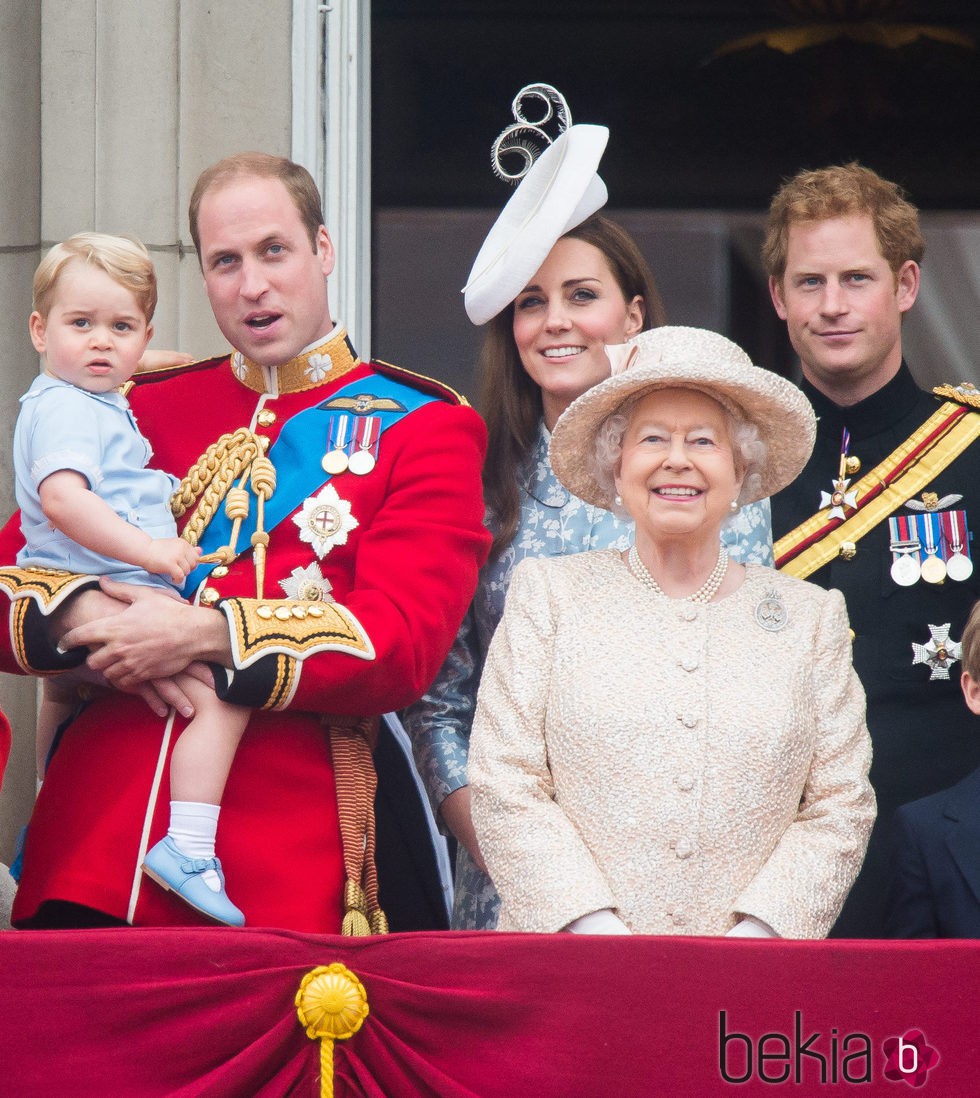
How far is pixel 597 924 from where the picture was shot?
2.53m

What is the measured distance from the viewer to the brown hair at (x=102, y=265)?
9.50 feet

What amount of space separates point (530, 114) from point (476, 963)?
14.5 feet

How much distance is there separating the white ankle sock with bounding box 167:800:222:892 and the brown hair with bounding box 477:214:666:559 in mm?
844

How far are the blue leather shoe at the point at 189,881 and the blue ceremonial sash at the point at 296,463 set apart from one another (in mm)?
446

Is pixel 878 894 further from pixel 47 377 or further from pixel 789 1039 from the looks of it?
pixel 47 377

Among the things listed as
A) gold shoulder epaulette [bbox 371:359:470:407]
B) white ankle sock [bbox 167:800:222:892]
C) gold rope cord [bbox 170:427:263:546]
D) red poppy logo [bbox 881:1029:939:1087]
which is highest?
gold shoulder epaulette [bbox 371:359:470:407]

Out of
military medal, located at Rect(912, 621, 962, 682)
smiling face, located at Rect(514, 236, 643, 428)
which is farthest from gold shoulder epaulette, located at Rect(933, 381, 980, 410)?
smiling face, located at Rect(514, 236, 643, 428)

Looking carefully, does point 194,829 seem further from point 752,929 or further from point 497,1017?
point 752,929

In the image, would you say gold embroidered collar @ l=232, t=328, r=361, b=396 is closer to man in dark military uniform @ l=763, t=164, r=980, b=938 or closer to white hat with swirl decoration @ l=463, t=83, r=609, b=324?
white hat with swirl decoration @ l=463, t=83, r=609, b=324

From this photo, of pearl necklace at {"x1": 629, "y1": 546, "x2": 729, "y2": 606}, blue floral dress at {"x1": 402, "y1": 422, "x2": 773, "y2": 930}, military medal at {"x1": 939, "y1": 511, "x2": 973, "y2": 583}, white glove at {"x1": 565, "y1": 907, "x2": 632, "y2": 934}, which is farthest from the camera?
military medal at {"x1": 939, "y1": 511, "x2": 973, "y2": 583}

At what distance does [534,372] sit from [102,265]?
812 mm

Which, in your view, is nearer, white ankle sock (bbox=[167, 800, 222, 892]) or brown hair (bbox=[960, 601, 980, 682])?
white ankle sock (bbox=[167, 800, 222, 892])

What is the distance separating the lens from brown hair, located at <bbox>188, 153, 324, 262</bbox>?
3021mm

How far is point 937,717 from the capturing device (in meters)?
3.25
